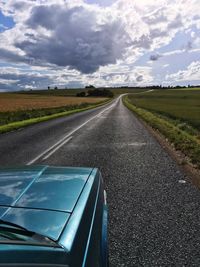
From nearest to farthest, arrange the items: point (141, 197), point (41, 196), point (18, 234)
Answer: point (18, 234) → point (41, 196) → point (141, 197)

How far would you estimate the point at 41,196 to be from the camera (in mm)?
2438

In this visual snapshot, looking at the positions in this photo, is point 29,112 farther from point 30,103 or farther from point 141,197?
point 141,197

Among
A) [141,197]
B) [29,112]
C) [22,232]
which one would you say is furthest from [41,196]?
[29,112]

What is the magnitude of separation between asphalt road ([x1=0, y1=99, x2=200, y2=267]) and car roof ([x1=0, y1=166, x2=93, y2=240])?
3.80 ft

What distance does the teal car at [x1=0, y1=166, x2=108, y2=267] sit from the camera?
66.1 inches

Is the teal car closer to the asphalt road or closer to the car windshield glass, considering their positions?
the car windshield glass

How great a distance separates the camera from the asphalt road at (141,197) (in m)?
3.89

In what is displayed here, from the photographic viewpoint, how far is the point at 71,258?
1739mm

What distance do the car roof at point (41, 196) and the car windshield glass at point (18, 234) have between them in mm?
41

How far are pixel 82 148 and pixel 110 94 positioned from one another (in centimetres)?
15891

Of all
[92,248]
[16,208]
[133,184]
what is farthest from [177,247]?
[133,184]

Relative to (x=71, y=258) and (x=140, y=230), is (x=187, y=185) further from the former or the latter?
(x=71, y=258)

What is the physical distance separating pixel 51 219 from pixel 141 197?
401 centimetres

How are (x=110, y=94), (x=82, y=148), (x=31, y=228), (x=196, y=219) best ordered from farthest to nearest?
1. (x=110, y=94)
2. (x=82, y=148)
3. (x=196, y=219)
4. (x=31, y=228)
